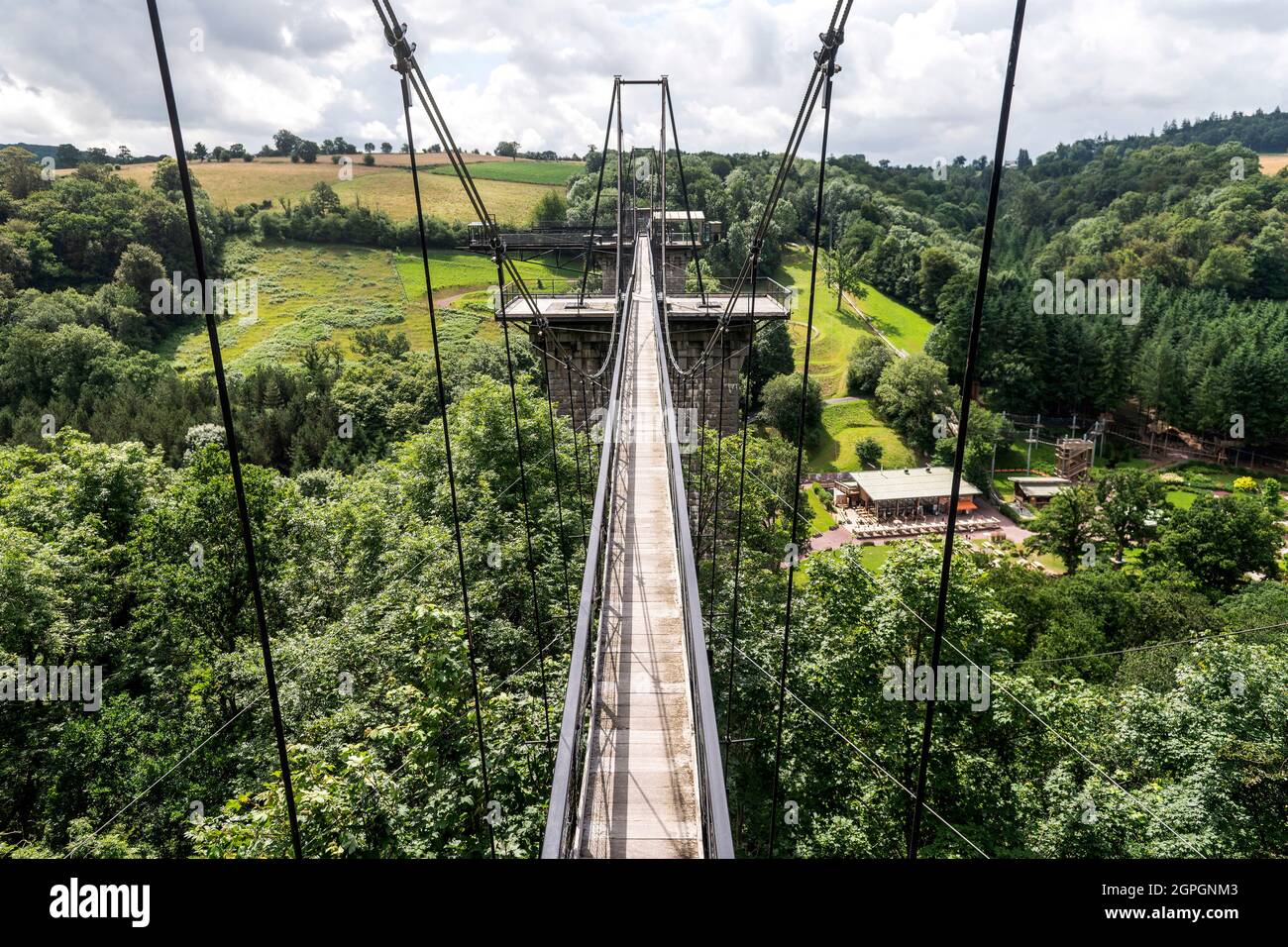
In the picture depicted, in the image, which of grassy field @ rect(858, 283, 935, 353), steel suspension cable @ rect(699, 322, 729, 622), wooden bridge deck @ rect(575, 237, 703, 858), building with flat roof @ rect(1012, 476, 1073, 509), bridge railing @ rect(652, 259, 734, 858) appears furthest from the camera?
grassy field @ rect(858, 283, 935, 353)

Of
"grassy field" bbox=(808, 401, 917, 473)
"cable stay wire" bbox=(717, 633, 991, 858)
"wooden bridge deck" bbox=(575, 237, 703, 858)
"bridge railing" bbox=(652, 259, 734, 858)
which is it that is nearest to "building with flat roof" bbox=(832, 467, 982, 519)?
"grassy field" bbox=(808, 401, 917, 473)

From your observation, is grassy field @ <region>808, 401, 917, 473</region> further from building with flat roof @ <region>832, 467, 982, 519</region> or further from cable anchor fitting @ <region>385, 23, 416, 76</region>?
cable anchor fitting @ <region>385, 23, 416, 76</region>

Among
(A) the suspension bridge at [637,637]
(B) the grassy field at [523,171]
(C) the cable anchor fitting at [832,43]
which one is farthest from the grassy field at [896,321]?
(C) the cable anchor fitting at [832,43]

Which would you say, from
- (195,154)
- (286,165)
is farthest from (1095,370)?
(195,154)

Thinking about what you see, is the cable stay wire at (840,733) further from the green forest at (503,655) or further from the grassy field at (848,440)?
the grassy field at (848,440)

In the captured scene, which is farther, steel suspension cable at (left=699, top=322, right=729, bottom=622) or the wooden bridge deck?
steel suspension cable at (left=699, top=322, right=729, bottom=622)

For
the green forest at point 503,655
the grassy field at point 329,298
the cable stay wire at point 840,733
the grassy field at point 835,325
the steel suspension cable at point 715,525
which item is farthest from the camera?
the grassy field at point 835,325
